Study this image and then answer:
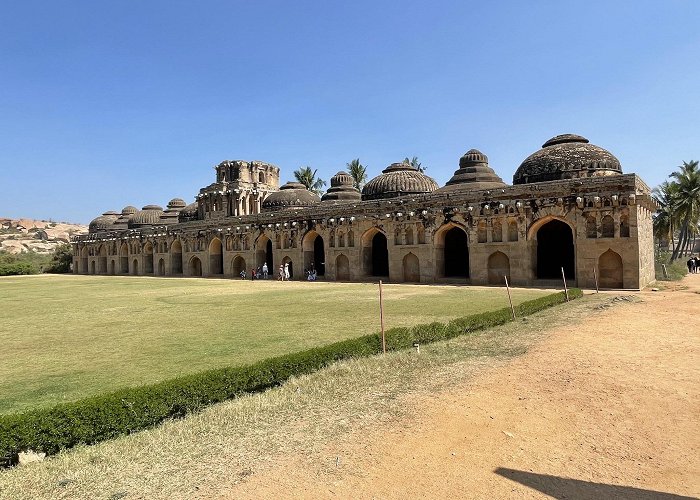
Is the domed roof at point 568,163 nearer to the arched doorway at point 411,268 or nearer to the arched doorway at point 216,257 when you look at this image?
the arched doorway at point 411,268

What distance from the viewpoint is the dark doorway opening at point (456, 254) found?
110 feet

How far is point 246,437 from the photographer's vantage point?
20.2ft

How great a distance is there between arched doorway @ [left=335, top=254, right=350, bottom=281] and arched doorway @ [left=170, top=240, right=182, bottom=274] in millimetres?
23432

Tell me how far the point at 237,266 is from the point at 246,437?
41.6 metres

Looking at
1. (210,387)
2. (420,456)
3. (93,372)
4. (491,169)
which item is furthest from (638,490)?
(491,169)

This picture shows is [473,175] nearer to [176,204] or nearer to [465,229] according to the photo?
[465,229]

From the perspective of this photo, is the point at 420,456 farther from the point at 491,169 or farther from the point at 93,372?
the point at 491,169

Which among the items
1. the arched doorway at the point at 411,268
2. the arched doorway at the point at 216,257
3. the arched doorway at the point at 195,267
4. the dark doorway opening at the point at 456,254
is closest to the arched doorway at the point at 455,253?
the dark doorway opening at the point at 456,254

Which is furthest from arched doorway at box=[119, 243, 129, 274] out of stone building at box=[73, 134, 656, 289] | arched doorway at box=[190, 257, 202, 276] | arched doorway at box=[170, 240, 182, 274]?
arched doorway at box=[190, 257, 202, 276]

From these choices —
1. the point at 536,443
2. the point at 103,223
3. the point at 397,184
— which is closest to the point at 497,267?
the point at 397,184

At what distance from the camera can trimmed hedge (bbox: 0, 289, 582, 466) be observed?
5.70 meters

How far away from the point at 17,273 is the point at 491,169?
63.8 metres

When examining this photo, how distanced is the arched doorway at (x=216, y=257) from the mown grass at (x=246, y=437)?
41.1m

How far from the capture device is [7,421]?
220 inches
